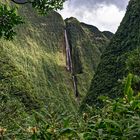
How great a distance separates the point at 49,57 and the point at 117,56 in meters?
55.6

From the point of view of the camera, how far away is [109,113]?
11.9 ft

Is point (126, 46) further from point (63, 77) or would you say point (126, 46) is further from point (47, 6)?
point (47, 6)

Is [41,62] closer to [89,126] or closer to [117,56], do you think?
[117,56]

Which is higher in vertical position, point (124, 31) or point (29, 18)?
point (29, 18)

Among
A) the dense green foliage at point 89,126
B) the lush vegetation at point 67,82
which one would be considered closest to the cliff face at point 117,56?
the lush vegetation at point 67,82

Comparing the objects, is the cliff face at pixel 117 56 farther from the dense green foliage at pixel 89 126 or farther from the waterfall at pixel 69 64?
the dense green foliage at pixel 89 126

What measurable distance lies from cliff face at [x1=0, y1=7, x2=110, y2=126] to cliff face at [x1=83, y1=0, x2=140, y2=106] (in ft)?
50.3

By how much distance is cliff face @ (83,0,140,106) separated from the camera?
92.0m

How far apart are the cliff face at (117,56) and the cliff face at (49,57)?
15346mm

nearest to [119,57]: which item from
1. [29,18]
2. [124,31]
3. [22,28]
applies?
[124,31]

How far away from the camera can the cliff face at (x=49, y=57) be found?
4615 inches

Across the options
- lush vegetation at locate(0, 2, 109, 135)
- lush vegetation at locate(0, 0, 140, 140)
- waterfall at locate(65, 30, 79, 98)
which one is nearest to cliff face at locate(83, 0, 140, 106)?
lush vegetation at locate(0, 0, 140, 140)

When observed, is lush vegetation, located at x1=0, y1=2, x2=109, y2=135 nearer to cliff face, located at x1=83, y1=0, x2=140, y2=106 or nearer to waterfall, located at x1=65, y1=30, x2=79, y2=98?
waterfall, located at x1=65, y1=30, x2=79, y2=98

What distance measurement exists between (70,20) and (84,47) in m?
15.3
